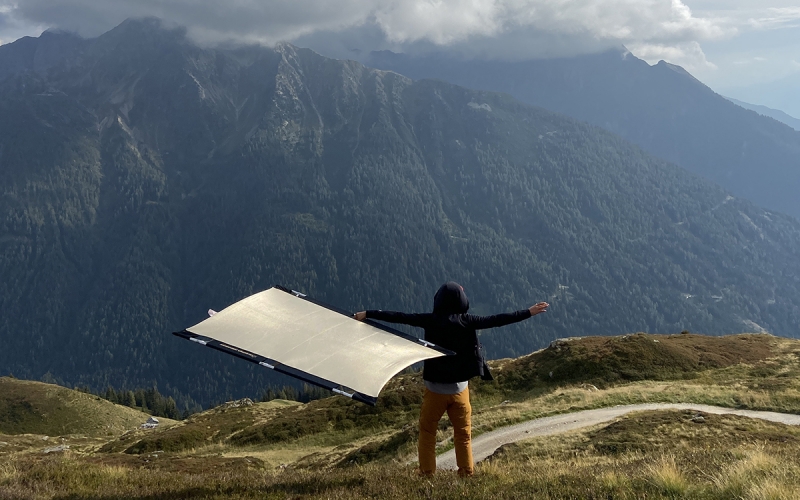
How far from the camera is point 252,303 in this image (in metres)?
14.7

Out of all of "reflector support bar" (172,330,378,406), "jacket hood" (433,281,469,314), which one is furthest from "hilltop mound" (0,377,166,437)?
"jacket hood" (433,281,469,314)

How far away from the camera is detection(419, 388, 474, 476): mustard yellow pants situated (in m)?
12.5

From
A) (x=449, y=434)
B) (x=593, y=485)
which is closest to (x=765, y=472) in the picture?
(x=593, y=485)

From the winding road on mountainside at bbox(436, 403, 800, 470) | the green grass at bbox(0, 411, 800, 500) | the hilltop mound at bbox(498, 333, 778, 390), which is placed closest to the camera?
the green grass at bbox(0, 411, 800, 500)

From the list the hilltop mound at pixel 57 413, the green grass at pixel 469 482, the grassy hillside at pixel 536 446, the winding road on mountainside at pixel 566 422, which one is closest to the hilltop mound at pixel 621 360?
the grassy hillside at pixel 536 446

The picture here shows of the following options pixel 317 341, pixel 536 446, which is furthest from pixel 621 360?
pixel 317 341

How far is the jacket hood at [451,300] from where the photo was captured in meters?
12.7

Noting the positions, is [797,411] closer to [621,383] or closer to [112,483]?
[621,383]

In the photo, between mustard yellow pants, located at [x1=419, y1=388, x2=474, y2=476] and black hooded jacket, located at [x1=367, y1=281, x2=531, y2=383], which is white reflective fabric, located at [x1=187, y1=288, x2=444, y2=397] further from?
mustard yellow pants, located at [x1=419, y1=388, x2=474, y2=476]

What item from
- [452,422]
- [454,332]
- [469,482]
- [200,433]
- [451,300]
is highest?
[451,300]

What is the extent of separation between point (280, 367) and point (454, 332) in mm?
4210

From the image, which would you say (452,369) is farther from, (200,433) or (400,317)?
(200,433)

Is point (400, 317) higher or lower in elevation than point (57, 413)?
higher

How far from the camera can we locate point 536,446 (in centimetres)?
2569
